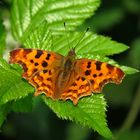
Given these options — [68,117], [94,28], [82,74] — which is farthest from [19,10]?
[94,28]

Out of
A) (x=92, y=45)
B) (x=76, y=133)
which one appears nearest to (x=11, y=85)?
(x=92, y=45)

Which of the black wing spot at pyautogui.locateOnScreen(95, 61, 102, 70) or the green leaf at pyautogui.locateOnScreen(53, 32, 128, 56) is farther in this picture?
the green leaf at pyautogui.locateOnScreen(53, 32, 128, 56)

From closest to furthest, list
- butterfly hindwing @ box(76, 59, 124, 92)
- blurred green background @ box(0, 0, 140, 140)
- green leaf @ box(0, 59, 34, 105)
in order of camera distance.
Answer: green leaf @ box(0, 59, 34, 105) < butterfly hindwing @ box(76, 59, 124, 92) < blurred green background @ box(0, 0, 140, 140)

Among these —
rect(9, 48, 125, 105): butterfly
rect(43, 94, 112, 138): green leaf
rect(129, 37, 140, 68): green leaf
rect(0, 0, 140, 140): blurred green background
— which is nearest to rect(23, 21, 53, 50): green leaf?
rect(9, 48, 125, 105): butterfly

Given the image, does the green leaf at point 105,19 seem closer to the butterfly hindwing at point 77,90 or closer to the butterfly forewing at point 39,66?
the butterfly forewing at point 39,66

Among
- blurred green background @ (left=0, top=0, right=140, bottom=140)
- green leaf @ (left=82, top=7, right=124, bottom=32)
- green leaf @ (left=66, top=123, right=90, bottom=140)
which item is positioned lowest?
green leaf @ (left=66, top=123, right=90, bottom=140)

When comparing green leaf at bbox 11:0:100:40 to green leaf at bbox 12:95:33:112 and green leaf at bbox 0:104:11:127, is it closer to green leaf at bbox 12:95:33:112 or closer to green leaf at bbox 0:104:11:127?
green leaf at bbox 12:95:33:112

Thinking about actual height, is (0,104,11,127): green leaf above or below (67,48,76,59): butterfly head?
below

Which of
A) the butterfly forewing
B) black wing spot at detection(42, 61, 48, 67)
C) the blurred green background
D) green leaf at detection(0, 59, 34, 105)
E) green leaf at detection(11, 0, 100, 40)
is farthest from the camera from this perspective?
the blurred green background
